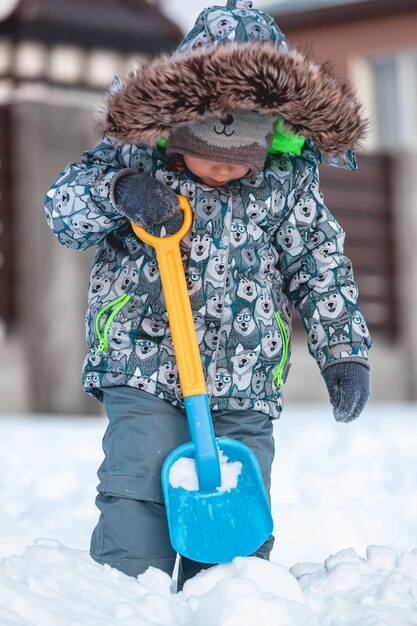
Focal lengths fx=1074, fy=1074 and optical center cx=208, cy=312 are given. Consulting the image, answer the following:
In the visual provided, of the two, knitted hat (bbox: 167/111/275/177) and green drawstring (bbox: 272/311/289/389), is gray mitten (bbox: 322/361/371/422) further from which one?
knitted hat (bbox: 167/111/275/177)

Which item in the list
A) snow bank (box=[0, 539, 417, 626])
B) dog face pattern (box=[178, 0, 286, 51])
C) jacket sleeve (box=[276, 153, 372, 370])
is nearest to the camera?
snow bank (box=[0, 539, 417, 626])

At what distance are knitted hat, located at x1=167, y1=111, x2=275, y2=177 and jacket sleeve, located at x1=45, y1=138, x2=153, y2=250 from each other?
123 mm

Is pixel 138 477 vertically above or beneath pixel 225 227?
beneath

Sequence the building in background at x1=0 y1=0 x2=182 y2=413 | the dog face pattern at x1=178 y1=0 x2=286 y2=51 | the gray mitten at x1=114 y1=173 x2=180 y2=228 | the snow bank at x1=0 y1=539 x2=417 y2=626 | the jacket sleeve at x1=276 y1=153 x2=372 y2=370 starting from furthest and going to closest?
the building in background at x1=0 y1=0 x2=182 y2=413
the jacket sleeve at x1=276 y1=153 x2=372 y2=370
the dog face pattern at x1=178 y1=0 x2=286 y2=51
the gray mitten at x1=114 y1=173 x2=180 y2=228
the snow bank at x1=0 y1=539 x2=417 y2=626

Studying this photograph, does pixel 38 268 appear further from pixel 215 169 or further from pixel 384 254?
pixel 215 169

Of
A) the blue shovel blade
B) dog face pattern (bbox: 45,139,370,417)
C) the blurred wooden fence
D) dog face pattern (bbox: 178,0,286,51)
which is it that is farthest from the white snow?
the blurred wooden fence

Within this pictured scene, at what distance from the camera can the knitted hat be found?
6.87 ft

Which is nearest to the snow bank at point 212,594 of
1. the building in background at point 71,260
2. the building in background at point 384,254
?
the building in background at point 71,260

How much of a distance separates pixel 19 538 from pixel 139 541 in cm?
96

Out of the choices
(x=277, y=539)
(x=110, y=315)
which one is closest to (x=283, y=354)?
(x=110, y=315)

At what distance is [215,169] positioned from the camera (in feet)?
7.00

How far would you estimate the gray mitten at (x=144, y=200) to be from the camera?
203 cm

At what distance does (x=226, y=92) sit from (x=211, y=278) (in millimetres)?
376

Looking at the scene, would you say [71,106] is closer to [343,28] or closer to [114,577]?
[114,577]
